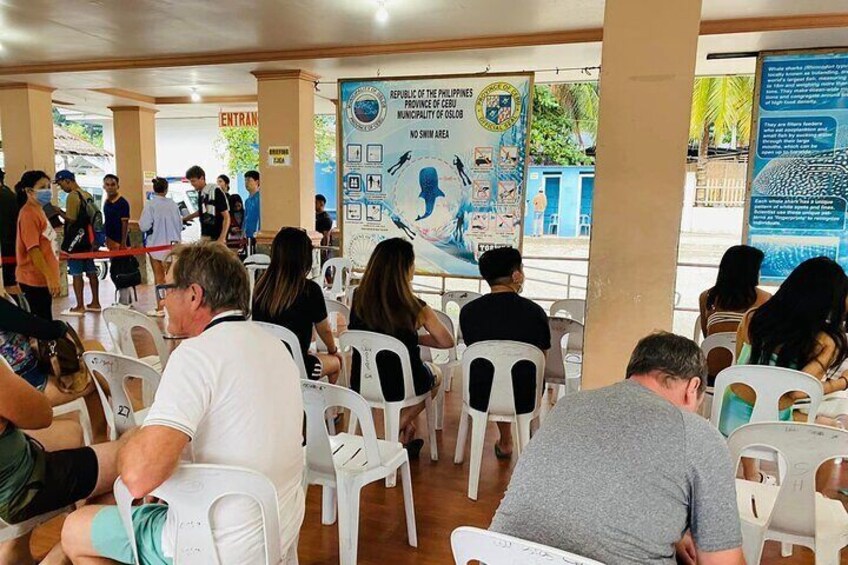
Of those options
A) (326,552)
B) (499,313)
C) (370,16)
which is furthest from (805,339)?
(370,16)

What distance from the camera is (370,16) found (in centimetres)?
475

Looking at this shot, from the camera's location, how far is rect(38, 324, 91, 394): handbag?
2.51 meters

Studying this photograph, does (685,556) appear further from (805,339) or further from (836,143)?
(836,143)

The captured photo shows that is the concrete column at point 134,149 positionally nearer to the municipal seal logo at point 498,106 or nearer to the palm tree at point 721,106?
the municipal seal logo at point 498,106

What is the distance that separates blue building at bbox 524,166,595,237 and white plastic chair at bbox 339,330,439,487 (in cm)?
1262

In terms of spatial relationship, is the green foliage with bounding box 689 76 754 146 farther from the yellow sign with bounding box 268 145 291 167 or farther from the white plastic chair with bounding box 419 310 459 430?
the white plastic chair with bounding box 419 310 459 430

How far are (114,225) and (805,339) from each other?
24.1 ft

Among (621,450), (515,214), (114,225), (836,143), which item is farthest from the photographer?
(114,225)

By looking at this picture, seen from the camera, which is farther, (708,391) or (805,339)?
(708,391)

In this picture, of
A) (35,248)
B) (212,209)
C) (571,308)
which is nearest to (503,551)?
(571,308)

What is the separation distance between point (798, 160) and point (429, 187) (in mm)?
3119

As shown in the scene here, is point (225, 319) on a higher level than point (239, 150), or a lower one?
lower

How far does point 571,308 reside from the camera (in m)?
4.34

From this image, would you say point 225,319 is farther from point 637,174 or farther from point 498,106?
point 498,106
